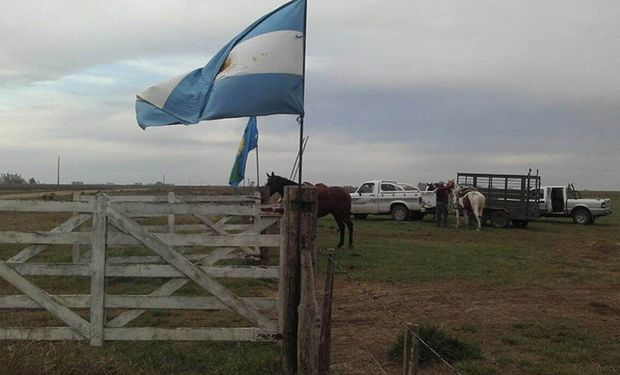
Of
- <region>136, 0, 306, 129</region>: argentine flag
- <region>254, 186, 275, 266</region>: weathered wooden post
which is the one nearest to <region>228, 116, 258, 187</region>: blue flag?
<region>254, 186, 275, 266</region>: weathered wooden post

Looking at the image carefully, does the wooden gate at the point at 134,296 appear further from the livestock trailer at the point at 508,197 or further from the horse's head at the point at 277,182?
the livestock trailer at the point at 508,197

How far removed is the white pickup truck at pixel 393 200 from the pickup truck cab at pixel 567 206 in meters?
5.72

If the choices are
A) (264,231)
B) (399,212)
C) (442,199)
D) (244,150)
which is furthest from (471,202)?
(264,231)

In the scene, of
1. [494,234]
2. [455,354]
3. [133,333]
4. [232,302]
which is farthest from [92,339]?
[494,234]

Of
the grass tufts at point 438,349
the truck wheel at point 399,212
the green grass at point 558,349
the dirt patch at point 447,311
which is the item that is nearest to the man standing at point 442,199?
the truck wheel at point 399,212

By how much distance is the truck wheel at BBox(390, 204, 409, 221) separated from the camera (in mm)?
28609

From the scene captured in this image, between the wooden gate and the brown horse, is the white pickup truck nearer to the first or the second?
the brown horse

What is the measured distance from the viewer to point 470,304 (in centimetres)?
922

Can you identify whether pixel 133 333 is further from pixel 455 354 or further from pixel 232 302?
pixel 455 354

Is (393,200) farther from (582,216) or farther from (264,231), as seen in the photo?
(264,231)

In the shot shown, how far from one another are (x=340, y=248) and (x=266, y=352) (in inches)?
410

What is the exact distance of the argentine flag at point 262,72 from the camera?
5.65 m

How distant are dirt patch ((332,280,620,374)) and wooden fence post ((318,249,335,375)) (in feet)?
2.74

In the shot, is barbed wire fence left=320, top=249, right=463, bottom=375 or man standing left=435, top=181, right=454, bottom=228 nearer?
barbed wire fence left=320, top=249, right=463, bottom=375
